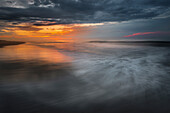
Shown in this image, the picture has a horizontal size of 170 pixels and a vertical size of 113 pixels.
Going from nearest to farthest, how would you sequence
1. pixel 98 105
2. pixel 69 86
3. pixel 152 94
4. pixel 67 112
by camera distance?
pixel 67 112 → pixel 98 105 → pixel 152 94 → pixel 69 86

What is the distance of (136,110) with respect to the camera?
2637 mm

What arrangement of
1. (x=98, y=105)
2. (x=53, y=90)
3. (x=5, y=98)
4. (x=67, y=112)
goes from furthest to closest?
1. (x=53, y=90)
2. (x=5, y=98)
3. (x=98, y=105)
4. (x=67, y=112)

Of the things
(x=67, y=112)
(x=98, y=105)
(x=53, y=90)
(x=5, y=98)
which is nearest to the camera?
(x=67, y=112)

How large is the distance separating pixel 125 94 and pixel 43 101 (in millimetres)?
2493

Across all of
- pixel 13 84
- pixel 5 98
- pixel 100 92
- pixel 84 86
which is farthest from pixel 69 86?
pixel 13 84

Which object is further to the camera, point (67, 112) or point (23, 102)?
point (23, 102)

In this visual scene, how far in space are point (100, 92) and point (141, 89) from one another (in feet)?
4.82

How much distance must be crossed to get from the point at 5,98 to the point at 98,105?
8.92 feet

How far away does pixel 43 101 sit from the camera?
3.00 meters

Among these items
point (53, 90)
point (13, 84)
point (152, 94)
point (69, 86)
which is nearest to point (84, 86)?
point (69, 86)

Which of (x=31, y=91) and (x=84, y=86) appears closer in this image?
(x=31, y=91)

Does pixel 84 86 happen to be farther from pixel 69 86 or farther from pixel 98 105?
pixel 98 105

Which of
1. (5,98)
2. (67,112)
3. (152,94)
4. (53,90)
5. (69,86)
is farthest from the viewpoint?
(69,86)

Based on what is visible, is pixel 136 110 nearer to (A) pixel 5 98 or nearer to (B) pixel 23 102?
(B) pixel 23 102
